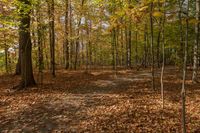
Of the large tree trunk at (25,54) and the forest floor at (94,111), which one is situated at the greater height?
the large tree trunk at (25,54)

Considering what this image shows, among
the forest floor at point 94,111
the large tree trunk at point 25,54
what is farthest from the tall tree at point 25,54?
the forest floor at point 94,111

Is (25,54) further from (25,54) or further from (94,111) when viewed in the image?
(94,111)

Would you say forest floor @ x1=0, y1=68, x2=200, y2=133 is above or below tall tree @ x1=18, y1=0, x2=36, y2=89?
below

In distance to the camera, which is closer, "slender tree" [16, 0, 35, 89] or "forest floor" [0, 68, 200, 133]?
"forest floor" [0, 68, 200, 133]

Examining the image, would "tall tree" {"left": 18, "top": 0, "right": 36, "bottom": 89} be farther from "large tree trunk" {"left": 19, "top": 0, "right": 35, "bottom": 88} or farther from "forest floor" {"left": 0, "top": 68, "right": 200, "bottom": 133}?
"forest floor" {"left": 0, "top": 68, "right": 200, "bottom": 133}

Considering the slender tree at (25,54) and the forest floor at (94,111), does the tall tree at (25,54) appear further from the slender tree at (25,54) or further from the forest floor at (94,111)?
the forest floor at (94,111)

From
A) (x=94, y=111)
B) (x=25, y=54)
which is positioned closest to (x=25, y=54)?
(x=25, y=54)

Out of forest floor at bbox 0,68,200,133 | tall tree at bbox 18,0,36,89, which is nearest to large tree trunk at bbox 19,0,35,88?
tall tree at bbox 18,0,36,89

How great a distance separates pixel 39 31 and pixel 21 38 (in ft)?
4.29

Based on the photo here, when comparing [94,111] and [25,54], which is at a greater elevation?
[25,54]

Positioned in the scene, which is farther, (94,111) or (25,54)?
(25,54)

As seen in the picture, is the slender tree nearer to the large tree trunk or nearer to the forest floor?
the large tree trunk

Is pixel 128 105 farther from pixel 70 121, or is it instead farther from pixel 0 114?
pixel 0 114

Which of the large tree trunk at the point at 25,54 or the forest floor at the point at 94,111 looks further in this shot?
the large tree trunk at the point at 25,54
